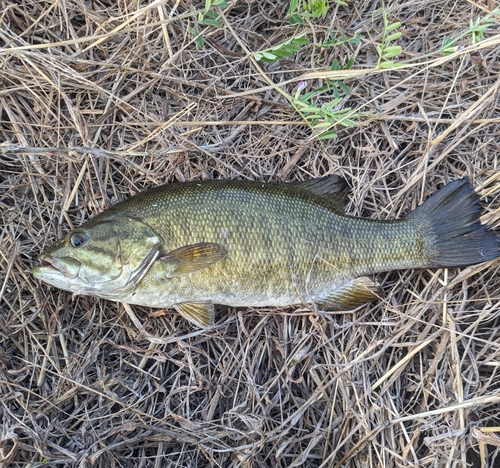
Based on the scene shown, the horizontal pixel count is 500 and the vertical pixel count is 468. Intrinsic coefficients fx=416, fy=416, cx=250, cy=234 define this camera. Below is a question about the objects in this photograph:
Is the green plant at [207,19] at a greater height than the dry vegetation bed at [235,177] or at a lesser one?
greater

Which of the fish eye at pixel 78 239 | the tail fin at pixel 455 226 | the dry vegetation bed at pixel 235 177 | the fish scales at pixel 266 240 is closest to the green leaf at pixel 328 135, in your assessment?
the dry vegetation bed at pixel 235 177

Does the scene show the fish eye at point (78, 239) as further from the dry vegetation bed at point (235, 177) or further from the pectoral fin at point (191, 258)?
the pectoral fin at point (191, 258)

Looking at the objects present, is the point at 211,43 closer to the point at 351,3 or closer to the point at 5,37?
the point at 351,3

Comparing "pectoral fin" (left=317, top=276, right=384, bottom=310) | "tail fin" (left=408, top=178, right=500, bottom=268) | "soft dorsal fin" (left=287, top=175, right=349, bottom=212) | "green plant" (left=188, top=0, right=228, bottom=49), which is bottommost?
"pectoral fin" (left=317, top=276, right=384, bottom=310)

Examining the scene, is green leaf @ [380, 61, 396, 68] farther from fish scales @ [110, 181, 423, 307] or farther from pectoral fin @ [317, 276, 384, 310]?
pectoral fin @ [317, 276, 384, 310]

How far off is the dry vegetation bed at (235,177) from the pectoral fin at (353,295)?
0.42ft

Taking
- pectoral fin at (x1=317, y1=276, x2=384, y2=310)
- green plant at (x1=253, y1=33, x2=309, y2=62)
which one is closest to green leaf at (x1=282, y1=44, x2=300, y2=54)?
green plant at (x1=253, y1=33, x2=309, y2=62)

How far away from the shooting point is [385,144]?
10.6ft

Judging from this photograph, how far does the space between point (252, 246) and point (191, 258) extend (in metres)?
0.40

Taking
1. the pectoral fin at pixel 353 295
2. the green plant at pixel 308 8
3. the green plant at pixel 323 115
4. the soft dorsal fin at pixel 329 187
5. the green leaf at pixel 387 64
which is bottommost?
the pectoral fin at pixel 353 295

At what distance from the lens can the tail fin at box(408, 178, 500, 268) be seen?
2850 millimetres

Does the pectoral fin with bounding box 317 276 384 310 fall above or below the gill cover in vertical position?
below

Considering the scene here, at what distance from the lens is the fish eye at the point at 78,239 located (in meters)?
2.63

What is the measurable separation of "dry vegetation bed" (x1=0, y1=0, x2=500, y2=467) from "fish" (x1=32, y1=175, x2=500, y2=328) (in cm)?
19
